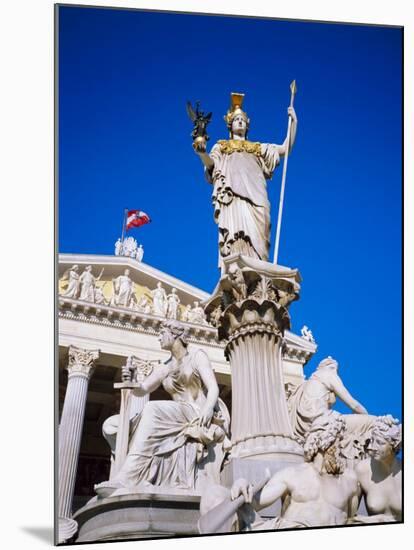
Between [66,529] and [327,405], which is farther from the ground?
A: [327,405]

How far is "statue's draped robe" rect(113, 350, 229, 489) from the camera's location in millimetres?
8352

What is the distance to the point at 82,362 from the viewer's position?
11.5 m

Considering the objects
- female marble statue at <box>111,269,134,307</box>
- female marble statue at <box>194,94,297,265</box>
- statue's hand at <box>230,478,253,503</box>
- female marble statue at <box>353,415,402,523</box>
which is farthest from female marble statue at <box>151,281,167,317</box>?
statue's hand at <box>230,478,253,503</box>

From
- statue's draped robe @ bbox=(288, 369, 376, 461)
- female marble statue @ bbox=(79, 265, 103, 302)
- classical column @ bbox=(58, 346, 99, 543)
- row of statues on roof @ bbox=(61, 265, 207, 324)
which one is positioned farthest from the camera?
row of statues on roof @ bbox=(61, 265, 207, 324)

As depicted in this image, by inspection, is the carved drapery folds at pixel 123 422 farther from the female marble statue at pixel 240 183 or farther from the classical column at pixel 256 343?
the female marble statue at pixel 240 183

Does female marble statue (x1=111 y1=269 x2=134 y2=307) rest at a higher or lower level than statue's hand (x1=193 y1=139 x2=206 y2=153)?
lower

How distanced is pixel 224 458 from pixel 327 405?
1.16m

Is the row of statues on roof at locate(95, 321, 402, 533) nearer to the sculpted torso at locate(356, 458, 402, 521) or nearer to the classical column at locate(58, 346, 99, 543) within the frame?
the sculpted torso at locate(356, 458, 402, 521)

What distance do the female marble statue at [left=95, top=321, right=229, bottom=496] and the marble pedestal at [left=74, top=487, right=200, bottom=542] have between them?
125 millimetres

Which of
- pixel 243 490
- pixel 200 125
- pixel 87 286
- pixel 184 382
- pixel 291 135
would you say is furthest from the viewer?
pixel 87 286

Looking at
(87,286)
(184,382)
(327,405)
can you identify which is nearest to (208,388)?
(184,382)

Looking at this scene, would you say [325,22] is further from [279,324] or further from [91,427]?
[91,427]

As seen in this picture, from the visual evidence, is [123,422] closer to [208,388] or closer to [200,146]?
[208,388]

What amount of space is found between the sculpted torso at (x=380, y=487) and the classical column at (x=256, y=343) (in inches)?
20.1
